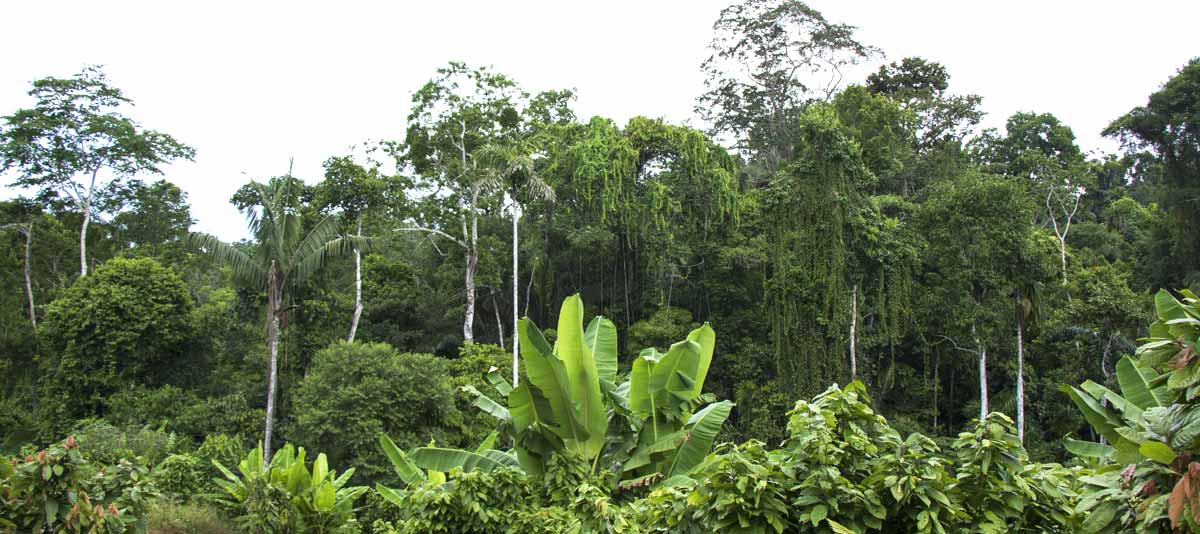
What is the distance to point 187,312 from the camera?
746 inches

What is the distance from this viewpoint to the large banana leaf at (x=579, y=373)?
662cm

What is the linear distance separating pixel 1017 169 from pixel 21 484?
87.2 ft

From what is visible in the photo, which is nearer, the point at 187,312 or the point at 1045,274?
the point at 1045,274

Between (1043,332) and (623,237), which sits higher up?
(623,237)

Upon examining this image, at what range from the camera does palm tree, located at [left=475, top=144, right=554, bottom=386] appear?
1920cm

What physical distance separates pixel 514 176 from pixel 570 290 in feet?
14.6

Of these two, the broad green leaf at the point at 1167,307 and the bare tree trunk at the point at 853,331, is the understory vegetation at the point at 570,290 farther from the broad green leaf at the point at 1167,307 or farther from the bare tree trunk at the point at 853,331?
the broad green leaf at the point at 1167,307

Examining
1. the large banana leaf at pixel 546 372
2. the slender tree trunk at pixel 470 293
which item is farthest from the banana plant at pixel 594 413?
the slender tree trunk at pixel 470 293

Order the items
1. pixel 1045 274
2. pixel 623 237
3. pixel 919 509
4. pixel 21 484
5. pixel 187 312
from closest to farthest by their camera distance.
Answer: pixel 919 509, pixel 21 484, pixel 1045 274, pixel 187 312, pixel 623 237

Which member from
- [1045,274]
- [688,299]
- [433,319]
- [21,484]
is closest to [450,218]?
[433,319]

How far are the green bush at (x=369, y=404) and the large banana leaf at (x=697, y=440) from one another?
29.6 feet

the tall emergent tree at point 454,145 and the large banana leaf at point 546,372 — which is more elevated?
the tall emergent tree at point 454,145

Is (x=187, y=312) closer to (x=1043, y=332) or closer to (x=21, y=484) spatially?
(x=21, y=484)

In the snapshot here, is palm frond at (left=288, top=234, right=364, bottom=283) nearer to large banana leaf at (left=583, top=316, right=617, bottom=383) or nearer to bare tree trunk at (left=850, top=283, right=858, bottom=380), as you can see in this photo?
large banana leaf at (left=583, top=316, right=617, bottom=383)
